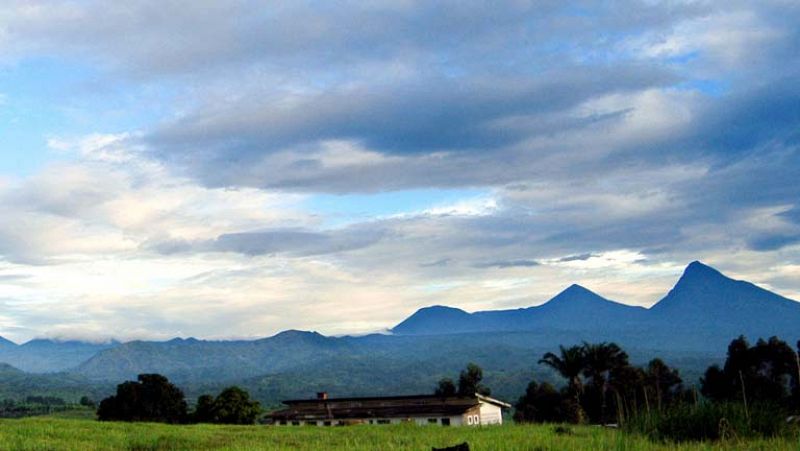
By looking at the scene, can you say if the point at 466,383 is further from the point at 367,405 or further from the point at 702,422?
the point at 702,422

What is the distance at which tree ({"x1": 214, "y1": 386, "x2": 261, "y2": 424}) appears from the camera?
75.1 m

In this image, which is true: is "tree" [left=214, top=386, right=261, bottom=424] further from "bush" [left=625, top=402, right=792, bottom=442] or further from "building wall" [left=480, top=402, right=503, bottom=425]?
"bush" [left=625, top=402, right=792, bottom=442]

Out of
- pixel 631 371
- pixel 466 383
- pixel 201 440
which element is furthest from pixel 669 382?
pixel 201 440

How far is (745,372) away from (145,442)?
60.4 metres

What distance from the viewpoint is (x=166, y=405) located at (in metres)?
82.1

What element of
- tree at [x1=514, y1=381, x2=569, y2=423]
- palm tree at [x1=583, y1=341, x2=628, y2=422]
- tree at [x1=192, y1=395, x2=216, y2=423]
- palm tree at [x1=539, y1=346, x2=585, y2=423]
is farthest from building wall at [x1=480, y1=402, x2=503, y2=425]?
tree at [x1=192, y1=395, x2=216, y2=423]

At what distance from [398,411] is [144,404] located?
95.7 feet

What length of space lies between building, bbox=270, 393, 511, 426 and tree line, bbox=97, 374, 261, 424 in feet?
11.1

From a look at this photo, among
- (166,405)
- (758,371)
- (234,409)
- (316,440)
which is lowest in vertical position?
(234,409)

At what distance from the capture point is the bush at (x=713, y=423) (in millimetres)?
18281

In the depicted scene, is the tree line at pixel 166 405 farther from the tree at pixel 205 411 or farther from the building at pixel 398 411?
the building at pixel 398 411

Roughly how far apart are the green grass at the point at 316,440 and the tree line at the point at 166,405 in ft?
138

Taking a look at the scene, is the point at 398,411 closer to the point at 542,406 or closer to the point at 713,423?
the point at 542,406

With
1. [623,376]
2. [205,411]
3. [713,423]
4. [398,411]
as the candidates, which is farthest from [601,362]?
[713,423]
